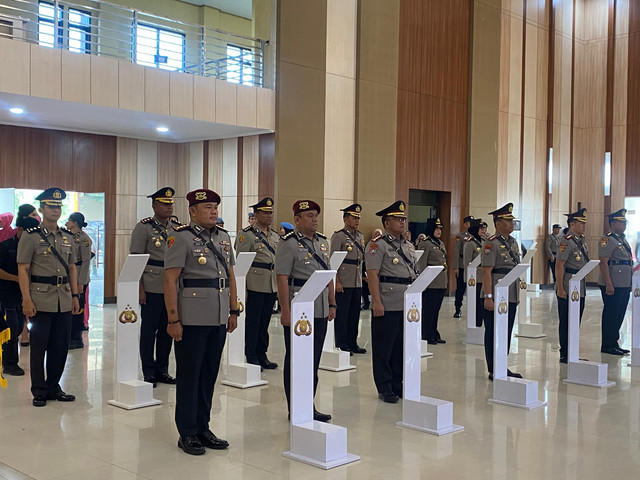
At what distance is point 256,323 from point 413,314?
238cm

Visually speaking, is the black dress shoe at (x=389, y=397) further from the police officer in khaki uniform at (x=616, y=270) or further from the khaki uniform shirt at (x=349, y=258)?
the police officer in khaki uniform at (x=616, y=270)

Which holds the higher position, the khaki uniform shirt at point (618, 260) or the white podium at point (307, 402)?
the khaki uniform shirt at point (618, 260)

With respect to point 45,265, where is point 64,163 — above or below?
above

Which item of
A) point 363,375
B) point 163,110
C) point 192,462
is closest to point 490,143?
point 163,110

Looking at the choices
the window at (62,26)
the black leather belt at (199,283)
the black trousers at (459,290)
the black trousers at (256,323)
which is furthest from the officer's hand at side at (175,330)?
the black trousers at (459,290)

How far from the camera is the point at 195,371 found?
4523 millimetres

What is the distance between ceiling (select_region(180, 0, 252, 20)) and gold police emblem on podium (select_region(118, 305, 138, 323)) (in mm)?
12640

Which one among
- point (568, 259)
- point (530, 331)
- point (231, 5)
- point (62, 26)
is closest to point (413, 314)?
point (568, 259)

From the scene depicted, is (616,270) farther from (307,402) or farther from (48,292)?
(48,292)

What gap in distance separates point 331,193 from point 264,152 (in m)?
1.48

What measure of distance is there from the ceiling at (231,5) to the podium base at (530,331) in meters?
10.8

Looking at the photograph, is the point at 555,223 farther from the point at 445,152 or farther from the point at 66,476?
the point at 66,476

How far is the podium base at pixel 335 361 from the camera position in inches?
287

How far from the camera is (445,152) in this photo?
15461mm
